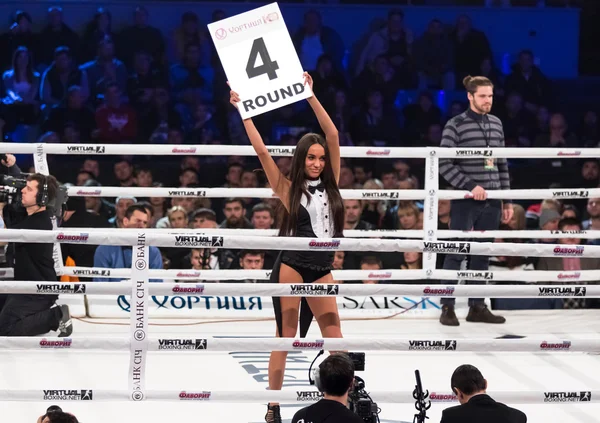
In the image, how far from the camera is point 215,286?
13.3 feet

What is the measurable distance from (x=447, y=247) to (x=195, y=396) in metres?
1.26

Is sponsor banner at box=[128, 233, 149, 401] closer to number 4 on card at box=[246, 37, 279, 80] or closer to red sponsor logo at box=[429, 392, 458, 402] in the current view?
number 4 on card at box=[246, 37, 279, 80]

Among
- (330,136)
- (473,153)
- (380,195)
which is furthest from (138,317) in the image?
(473,153)

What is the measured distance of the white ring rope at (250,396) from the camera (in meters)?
3.95

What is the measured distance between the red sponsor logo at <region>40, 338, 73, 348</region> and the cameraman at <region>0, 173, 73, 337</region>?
5.52 ft

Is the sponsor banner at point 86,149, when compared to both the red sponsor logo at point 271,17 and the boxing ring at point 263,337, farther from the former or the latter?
the red sponsor logo at point 271,17

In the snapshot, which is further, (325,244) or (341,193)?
(341,193)

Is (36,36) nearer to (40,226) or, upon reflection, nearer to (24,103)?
(24,103)

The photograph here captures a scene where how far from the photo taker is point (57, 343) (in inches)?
158

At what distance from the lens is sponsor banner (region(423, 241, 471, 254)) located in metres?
4.04

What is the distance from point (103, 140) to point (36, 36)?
1.34 meters

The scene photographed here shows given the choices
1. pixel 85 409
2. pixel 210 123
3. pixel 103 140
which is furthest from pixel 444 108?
pixel 85 409

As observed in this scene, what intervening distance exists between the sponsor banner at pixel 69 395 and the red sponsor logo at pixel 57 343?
7.3 inches

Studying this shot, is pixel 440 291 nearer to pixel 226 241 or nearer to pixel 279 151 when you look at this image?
pixel 226 241
